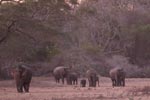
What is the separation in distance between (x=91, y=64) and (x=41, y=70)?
871cm

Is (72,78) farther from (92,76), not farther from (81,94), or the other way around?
(81,94)

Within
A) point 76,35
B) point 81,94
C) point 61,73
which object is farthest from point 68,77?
point 81,94

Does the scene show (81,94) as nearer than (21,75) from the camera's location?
Yes

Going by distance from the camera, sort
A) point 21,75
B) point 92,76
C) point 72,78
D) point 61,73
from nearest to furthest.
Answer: point 21,75, point 92,76, point 72,78, point 61,73

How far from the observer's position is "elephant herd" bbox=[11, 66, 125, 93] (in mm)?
35469

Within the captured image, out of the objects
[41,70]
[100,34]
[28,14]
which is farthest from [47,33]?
[100,34]

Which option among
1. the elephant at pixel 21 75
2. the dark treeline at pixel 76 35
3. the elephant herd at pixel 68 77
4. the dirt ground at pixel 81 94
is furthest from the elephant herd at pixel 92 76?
the elephant at pixel 21 75

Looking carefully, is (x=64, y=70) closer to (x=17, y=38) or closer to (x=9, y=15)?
(x=17, y=38)

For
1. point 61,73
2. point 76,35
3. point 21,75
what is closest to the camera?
point 21,75

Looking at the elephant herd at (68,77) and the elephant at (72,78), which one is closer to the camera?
the elephant herd at (68,77)

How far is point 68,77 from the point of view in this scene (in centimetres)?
5419

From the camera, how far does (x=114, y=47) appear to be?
79250 millimetres

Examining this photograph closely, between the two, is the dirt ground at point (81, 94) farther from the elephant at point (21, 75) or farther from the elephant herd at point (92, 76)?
the elephant herd at point (92, 76)

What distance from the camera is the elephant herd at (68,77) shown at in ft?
116
